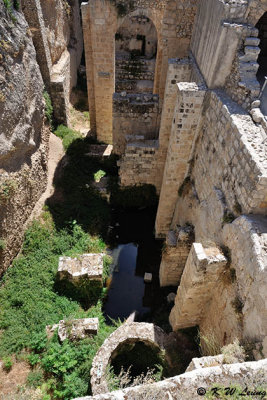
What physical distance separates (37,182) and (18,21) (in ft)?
16.0

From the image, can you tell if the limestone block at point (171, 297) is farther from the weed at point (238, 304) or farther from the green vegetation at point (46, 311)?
the weed at point (238, 304)

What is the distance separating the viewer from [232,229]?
480cm

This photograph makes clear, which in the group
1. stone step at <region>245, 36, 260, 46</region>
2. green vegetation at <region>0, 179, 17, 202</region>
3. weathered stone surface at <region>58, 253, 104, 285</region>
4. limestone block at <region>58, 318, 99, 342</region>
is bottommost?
weathered stone surface at <region>58, 253, 104, 285</region>

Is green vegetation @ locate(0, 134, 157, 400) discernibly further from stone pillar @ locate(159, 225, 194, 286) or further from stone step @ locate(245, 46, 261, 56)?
stone step @ locate(245, 46, 261, 56)

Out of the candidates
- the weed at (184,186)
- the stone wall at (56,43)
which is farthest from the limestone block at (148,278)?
the stone wall at (56,43)

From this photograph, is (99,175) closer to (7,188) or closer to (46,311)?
(7,188)

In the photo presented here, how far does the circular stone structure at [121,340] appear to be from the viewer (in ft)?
17.2

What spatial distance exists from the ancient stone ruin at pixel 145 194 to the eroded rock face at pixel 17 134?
0.05 m

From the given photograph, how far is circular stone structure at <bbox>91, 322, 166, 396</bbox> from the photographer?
5242 millimetres

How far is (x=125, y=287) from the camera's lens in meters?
8.18

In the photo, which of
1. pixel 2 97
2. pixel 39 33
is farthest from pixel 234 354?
pixel 39 33

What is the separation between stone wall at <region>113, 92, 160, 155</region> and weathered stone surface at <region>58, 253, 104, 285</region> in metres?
4.31

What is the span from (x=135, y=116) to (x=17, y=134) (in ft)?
12.7

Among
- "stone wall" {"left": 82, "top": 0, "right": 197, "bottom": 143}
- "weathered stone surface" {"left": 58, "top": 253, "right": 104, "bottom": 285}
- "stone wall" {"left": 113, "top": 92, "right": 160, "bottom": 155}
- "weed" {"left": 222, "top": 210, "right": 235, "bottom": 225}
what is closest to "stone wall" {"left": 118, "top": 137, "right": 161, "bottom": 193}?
"stone wall" {"left": 113, "top": 92, "right": 160, "bottom": 155}
